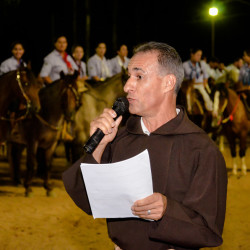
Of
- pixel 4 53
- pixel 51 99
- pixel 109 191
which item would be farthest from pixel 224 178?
pixel 4 53

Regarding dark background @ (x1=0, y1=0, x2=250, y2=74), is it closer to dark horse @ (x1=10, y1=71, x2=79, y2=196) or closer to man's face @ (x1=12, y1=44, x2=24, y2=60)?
man's face @ (x1=12, y1=44, x2=24, y2=60)

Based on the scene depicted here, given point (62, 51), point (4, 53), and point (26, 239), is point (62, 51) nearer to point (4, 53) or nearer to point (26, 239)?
point (26, 239)

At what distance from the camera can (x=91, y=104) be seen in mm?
9188

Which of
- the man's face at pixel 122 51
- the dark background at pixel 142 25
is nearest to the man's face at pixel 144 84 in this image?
the man's face at pixel 122 51

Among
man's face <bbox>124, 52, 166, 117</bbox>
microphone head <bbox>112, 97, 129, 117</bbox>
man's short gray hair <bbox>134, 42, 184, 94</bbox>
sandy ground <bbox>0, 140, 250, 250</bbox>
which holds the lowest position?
sandy ground <bbox>0, 140, 250, 250</bbox>

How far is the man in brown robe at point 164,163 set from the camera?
1.75 meters

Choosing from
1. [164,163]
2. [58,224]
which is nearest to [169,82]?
[164,163]

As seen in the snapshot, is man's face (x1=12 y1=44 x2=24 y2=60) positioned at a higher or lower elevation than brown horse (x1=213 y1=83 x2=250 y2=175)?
higher

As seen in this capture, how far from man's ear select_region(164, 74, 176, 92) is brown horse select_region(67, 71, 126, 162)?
6.99m

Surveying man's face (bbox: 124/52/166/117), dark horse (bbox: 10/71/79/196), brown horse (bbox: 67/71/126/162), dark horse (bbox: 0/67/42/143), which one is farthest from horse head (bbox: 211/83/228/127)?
man's face (bbox: 124/52/166/117)

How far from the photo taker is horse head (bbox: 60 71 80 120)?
8156 millimetres

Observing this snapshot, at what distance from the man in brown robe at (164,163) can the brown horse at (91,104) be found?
6918mm

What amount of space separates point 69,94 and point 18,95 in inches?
40.2

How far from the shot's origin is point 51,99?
8406 millimetres
